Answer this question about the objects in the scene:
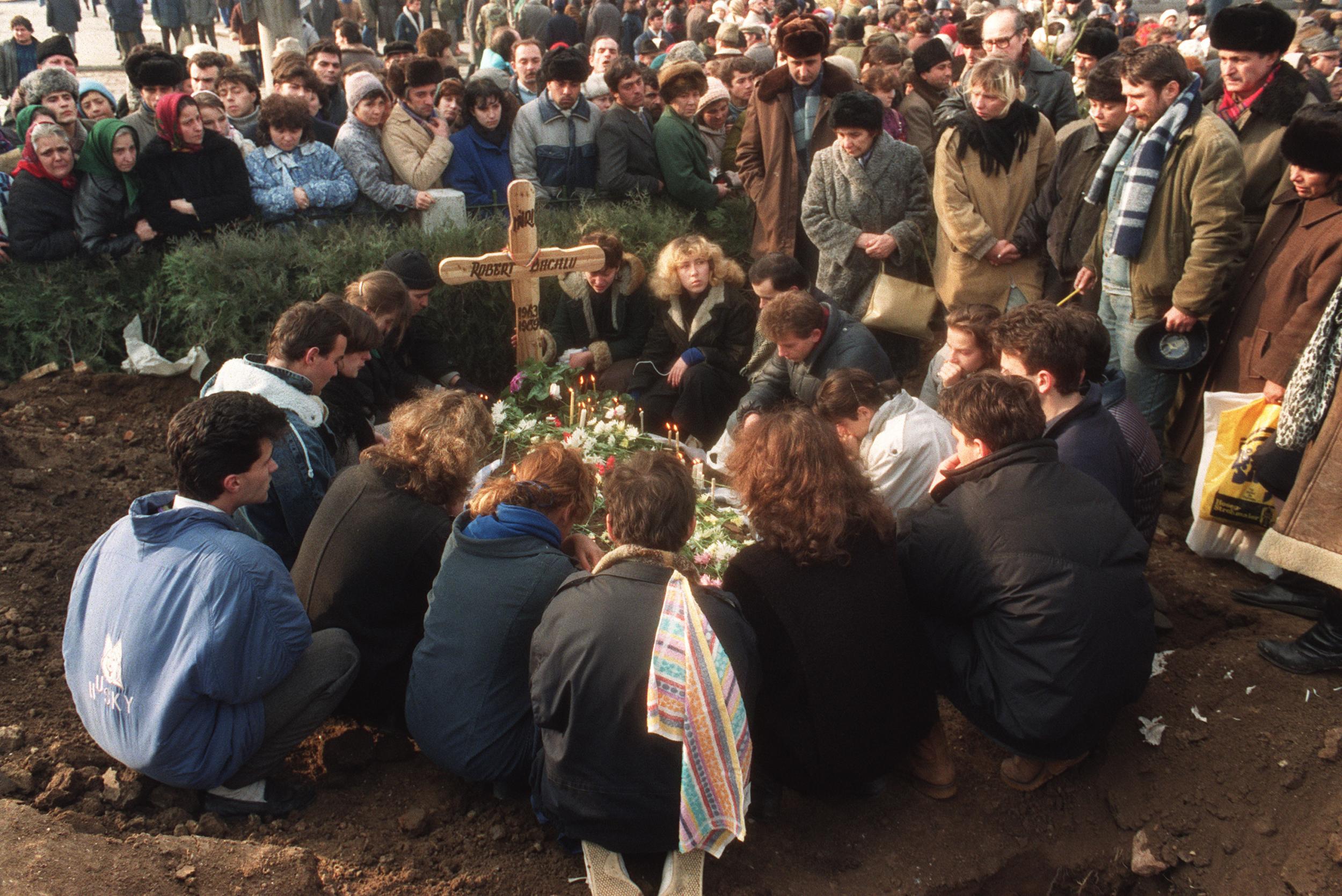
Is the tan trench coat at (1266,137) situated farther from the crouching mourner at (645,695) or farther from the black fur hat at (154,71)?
the black fur hat at (154,71)

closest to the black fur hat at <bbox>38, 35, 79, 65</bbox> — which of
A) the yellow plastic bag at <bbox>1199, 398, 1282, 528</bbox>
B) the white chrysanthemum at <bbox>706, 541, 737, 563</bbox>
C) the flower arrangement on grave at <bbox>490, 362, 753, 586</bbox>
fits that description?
the flower arrangement on grave at <bbox>490, 362, 753, 586</bbox>

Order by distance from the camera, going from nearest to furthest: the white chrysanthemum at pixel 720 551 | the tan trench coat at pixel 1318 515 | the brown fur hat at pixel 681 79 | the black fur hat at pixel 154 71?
the tan trench coat at pixel 1318 515
the white chrysanthemum at pixel 720 551
the black fur hat at pixel 154 71
the brown fur hat at pixel 681 79

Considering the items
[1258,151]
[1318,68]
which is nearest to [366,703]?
[1258,151]

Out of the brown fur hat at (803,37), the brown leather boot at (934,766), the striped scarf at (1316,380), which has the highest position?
the brown fur hat at (803,37)

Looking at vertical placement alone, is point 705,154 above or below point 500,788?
above

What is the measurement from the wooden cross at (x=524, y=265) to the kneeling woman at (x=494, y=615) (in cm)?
268

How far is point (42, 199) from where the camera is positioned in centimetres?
592

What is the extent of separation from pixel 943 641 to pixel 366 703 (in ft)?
7.14

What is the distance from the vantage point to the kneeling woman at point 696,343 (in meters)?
6.27

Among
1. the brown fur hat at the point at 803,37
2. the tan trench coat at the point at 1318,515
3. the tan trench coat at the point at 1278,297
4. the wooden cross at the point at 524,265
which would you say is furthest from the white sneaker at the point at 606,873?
the brown fur hat at the point at 803,37

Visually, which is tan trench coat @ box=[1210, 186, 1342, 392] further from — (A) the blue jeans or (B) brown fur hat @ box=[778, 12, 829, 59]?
(B) brown fur hat @ box=[778, 12, 829, 59]

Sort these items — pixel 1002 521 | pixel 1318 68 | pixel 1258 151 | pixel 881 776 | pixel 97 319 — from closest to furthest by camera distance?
1. pixel 1002 521
2. pixel 881 776
3. pixel 1258 151
4. pixel 97 319
5. pixel 1318 68

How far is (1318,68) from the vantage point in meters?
9.73

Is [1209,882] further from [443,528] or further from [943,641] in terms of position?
[443,528]
